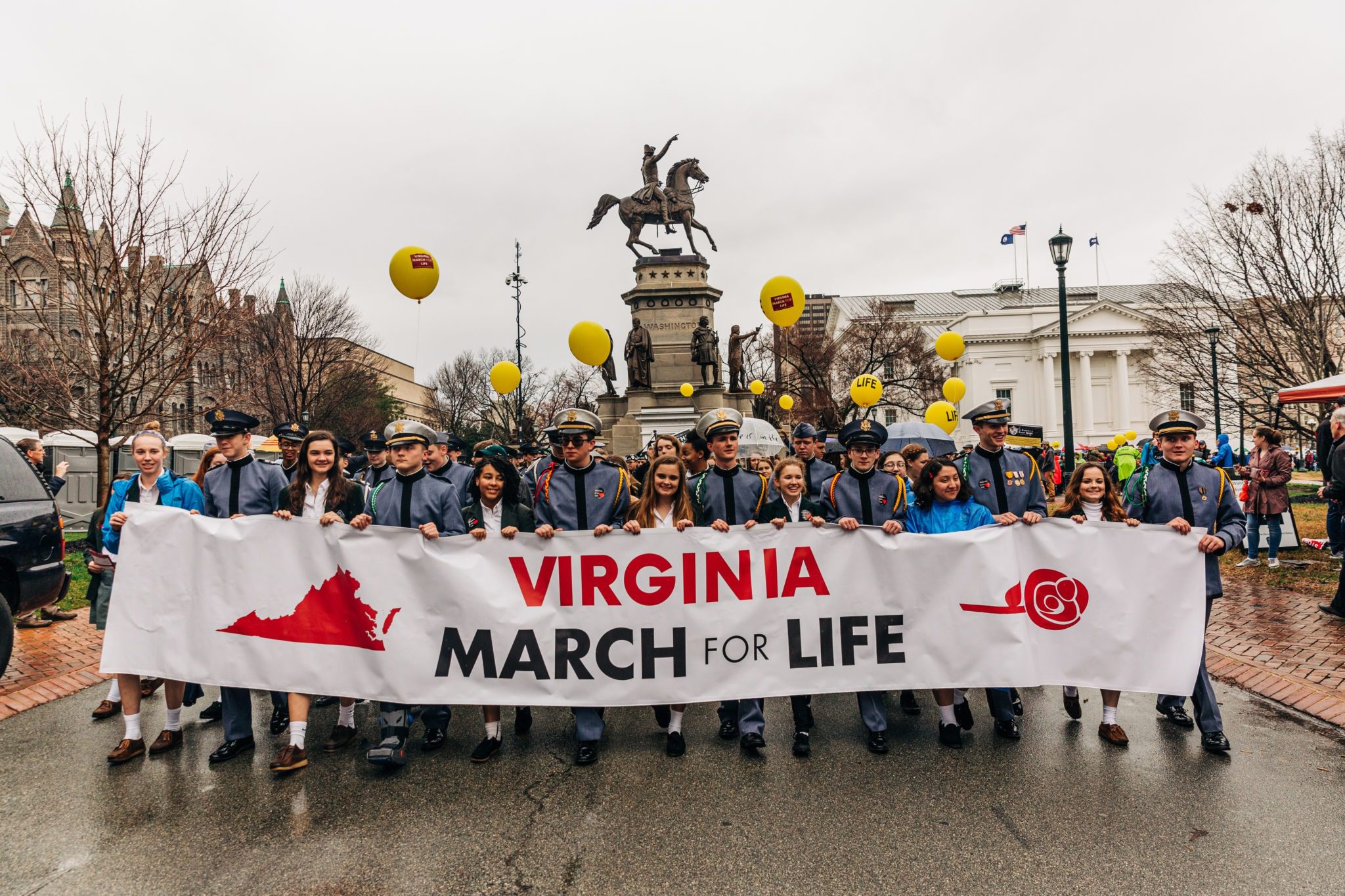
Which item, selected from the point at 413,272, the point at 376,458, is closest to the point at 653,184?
the point at 413,272

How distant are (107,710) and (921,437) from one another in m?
12.0

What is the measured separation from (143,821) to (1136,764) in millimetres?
5409

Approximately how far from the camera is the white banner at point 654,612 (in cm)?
499

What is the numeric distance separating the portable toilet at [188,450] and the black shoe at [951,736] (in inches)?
987

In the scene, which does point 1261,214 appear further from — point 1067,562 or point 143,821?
point 143,821

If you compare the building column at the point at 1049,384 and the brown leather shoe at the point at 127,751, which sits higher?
the building column at the point at 1049,384

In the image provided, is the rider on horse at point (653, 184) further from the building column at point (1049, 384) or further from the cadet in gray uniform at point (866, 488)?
the building column at point (1049, 384)

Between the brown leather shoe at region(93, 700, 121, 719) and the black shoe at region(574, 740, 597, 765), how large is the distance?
359 cm

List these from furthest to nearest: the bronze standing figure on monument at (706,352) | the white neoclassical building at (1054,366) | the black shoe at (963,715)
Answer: the white neoclassical building at (1054,366)
the bronze standing figure on monument at (706,352)
the black shoe at (963,715)

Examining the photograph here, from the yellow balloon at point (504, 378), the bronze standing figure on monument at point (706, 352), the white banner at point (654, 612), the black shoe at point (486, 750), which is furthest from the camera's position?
the bronze standing figure on monument at point (706, 352)

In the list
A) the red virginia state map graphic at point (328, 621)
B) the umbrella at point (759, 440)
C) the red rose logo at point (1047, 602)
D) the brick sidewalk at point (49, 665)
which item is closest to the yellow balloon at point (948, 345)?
the umbrella at point (759, 440)

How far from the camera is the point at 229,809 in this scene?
13.8ft

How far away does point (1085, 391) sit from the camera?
79.4 m

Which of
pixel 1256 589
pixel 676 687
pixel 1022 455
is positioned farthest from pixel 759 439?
pixel 676 687
